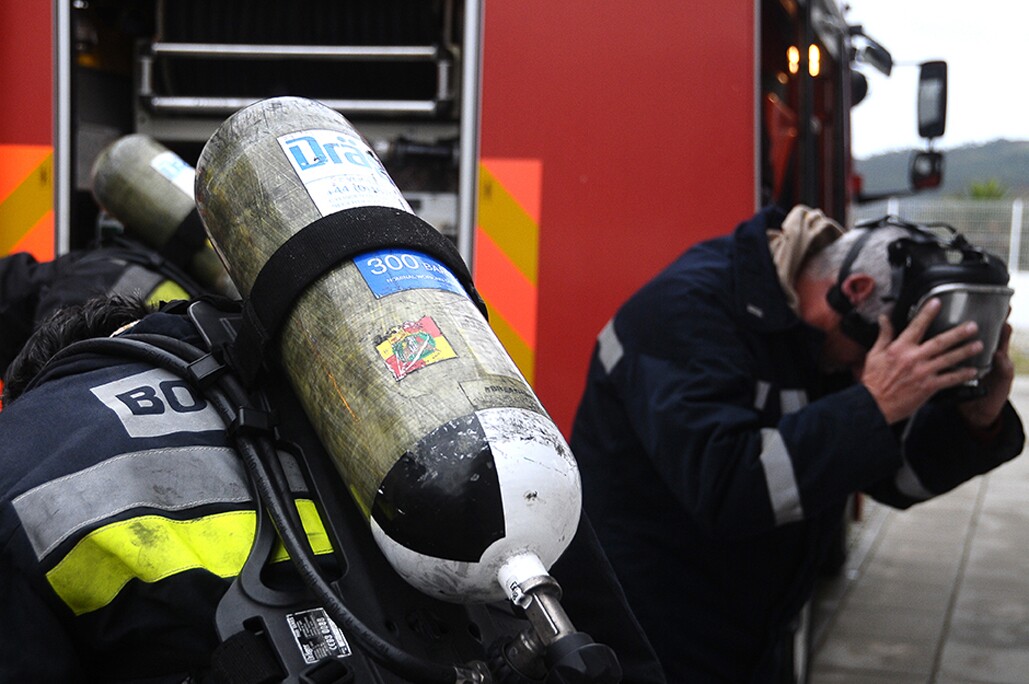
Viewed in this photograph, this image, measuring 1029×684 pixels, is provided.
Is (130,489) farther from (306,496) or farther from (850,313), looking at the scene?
(850,313)

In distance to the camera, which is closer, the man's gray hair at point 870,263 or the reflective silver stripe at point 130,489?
the reflective silver stripe at point 130,489

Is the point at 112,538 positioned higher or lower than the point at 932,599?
higher

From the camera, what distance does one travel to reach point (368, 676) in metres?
1.15

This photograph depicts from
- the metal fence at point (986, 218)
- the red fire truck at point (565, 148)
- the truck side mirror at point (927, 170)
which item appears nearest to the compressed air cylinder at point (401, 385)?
the red fire truck at point (565, 148)

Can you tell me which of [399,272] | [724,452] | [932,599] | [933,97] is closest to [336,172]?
[399,272]

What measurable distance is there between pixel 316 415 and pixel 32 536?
0.29 metres

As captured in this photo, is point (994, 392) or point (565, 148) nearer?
point (994, 392)

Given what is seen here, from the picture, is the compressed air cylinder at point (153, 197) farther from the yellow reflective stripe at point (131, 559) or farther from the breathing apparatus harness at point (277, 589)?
the yellow reflective stripe at point (131, 559)

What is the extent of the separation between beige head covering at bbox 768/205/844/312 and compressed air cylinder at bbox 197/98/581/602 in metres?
1.40

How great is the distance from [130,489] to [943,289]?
67.0 inches

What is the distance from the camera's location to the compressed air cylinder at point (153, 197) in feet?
9.93

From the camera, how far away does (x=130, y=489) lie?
115 centimetres

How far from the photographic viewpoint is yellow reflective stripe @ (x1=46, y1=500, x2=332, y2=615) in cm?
111

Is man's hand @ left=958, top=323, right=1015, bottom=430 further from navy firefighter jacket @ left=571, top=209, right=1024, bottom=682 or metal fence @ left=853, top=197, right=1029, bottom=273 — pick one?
metal fence @ left=853, top=197, right=1029, bottom=273
